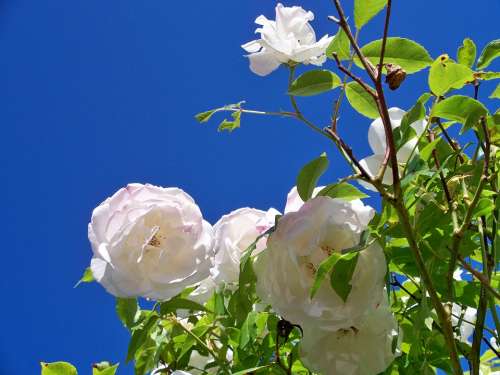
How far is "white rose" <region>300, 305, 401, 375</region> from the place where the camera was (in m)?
0.58

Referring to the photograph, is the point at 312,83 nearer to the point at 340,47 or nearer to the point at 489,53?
the point at 340,47

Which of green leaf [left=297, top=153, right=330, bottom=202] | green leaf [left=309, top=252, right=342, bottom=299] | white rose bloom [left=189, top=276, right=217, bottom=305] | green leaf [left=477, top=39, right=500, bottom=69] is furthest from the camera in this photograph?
white rose bloom [left=189, top=276, right=217, bottom=305]

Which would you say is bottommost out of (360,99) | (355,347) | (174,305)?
(355,347)

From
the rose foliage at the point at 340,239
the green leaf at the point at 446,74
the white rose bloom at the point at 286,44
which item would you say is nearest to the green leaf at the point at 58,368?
the rose foliage at the point at 340,239

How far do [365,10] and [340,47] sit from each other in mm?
42

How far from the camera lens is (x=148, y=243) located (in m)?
0.61

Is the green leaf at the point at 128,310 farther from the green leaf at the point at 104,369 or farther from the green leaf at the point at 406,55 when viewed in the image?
the green leaf at the point at 406,55

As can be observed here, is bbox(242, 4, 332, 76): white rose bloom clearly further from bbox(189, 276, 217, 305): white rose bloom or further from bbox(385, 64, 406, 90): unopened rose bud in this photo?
bbox(189, 276, 217, 305): white rose bloom

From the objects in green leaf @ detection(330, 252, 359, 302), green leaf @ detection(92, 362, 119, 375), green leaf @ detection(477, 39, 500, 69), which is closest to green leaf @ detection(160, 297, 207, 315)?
green leaf @ detection(92, 362, 119, 375)

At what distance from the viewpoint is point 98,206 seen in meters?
0.62

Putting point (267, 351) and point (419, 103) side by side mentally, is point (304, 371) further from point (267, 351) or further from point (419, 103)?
point (419, 103)

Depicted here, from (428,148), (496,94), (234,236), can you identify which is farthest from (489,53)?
(234,236)

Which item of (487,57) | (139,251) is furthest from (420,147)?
(139,251)

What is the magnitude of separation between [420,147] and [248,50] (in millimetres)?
239
